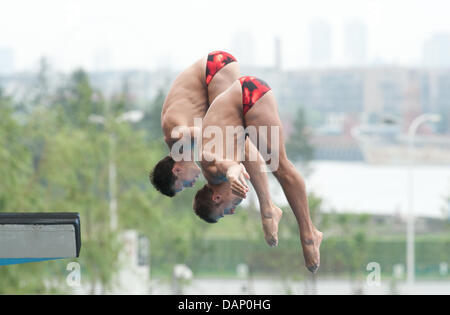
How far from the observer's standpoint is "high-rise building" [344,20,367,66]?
188ft

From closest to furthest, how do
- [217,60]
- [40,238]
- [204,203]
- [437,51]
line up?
[204,203], [217,60], [40,238], [437,51]

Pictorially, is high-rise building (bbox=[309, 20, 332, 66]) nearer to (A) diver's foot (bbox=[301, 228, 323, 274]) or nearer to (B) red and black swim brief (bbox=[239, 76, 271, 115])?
(A) diver's foot (bbox=[301, 228, 323, 274])

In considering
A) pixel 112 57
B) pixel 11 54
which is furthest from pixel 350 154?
pixel 11 54

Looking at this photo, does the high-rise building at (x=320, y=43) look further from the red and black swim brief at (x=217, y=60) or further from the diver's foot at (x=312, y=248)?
the diver's foot at (x=312, y=248)

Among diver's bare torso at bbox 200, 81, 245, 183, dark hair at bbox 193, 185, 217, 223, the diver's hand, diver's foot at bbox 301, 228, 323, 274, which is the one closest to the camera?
the diver's hand

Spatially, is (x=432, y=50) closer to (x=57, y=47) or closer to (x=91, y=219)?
(x=57, y=47)

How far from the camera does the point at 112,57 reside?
174 feet

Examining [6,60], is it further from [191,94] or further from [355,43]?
[191,94]

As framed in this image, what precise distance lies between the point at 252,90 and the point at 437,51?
56.8 metres

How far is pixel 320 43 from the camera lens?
55.4 metres

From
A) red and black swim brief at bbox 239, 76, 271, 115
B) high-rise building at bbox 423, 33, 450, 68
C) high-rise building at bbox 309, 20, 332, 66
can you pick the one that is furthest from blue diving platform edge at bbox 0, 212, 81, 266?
high-rise building at bbox 423, 33, 450, 68

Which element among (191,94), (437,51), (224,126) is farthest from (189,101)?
(437,51)

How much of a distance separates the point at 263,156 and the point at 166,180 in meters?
1.17

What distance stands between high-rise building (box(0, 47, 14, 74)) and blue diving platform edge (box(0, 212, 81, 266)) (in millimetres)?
48326
